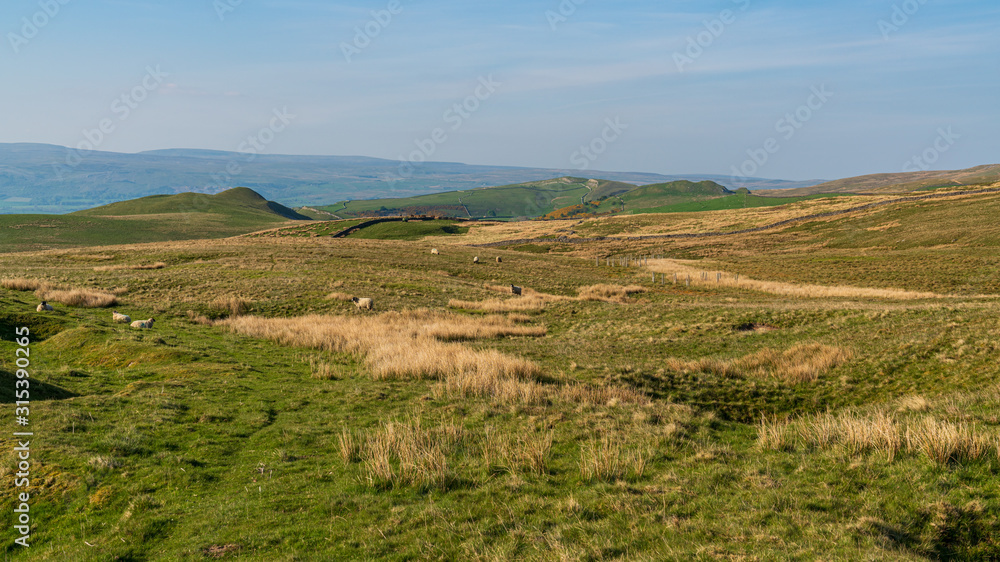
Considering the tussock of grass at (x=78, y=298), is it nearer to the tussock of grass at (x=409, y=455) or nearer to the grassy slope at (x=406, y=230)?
the tussock of grass at (x=409, y=455)

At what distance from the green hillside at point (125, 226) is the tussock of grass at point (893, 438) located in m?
118

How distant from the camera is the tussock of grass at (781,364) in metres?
16.8

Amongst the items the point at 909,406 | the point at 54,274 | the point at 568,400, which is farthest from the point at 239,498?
the point at 54,274

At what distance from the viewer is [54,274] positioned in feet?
125

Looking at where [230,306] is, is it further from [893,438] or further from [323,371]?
[893,438]

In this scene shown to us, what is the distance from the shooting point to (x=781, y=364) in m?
18.0

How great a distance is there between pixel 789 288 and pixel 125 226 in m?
144

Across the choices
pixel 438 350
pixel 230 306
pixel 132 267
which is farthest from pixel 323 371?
pixel 132 267

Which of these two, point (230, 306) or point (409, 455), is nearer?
point (409, 455)

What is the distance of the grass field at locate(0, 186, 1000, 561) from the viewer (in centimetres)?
709

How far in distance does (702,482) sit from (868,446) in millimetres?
3228

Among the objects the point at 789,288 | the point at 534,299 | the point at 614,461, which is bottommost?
the point at 789,288

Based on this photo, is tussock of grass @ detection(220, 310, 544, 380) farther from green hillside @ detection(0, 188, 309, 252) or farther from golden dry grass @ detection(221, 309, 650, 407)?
green hillside @ detection(0, 188, 309, 252)

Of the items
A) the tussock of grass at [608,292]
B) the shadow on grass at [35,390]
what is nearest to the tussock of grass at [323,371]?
the shadow on grass at [35,390]
